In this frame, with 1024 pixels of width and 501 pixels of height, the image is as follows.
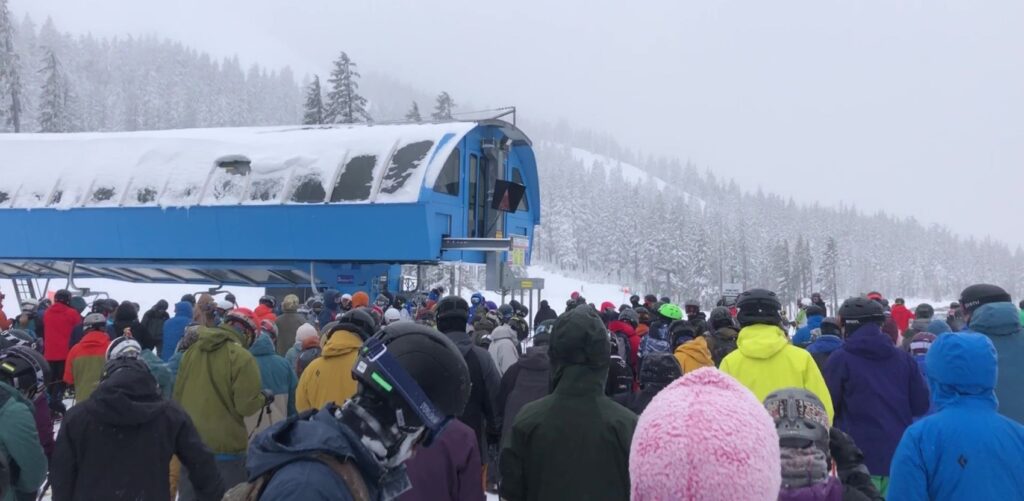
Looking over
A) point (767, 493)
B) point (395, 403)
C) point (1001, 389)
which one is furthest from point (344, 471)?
point (1001, 389)

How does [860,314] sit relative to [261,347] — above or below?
above

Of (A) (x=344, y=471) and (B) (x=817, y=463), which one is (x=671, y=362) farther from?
(A) (x=344, y=471)

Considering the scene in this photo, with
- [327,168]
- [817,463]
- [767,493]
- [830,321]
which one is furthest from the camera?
[327,168]

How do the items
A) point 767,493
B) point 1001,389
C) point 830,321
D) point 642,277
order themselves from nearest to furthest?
1. point 767,493
2. point 1001,389
3. point 830,321
4. point 642,277

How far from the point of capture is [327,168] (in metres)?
14.8

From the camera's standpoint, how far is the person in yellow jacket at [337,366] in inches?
196

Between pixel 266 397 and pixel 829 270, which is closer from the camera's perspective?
pixel 266 397

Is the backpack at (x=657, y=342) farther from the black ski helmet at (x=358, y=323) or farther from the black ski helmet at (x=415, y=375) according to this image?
the black ski helmet at (x=415, y=375)

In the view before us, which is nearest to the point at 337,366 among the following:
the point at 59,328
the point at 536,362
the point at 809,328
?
the point at 536,362

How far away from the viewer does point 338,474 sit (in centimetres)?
178

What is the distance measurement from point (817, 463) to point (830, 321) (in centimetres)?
549

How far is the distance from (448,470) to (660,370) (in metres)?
1.45

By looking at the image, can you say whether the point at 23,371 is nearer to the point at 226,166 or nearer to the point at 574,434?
the point at 574,434

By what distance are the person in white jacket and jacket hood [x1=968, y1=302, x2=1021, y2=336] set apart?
402cm
